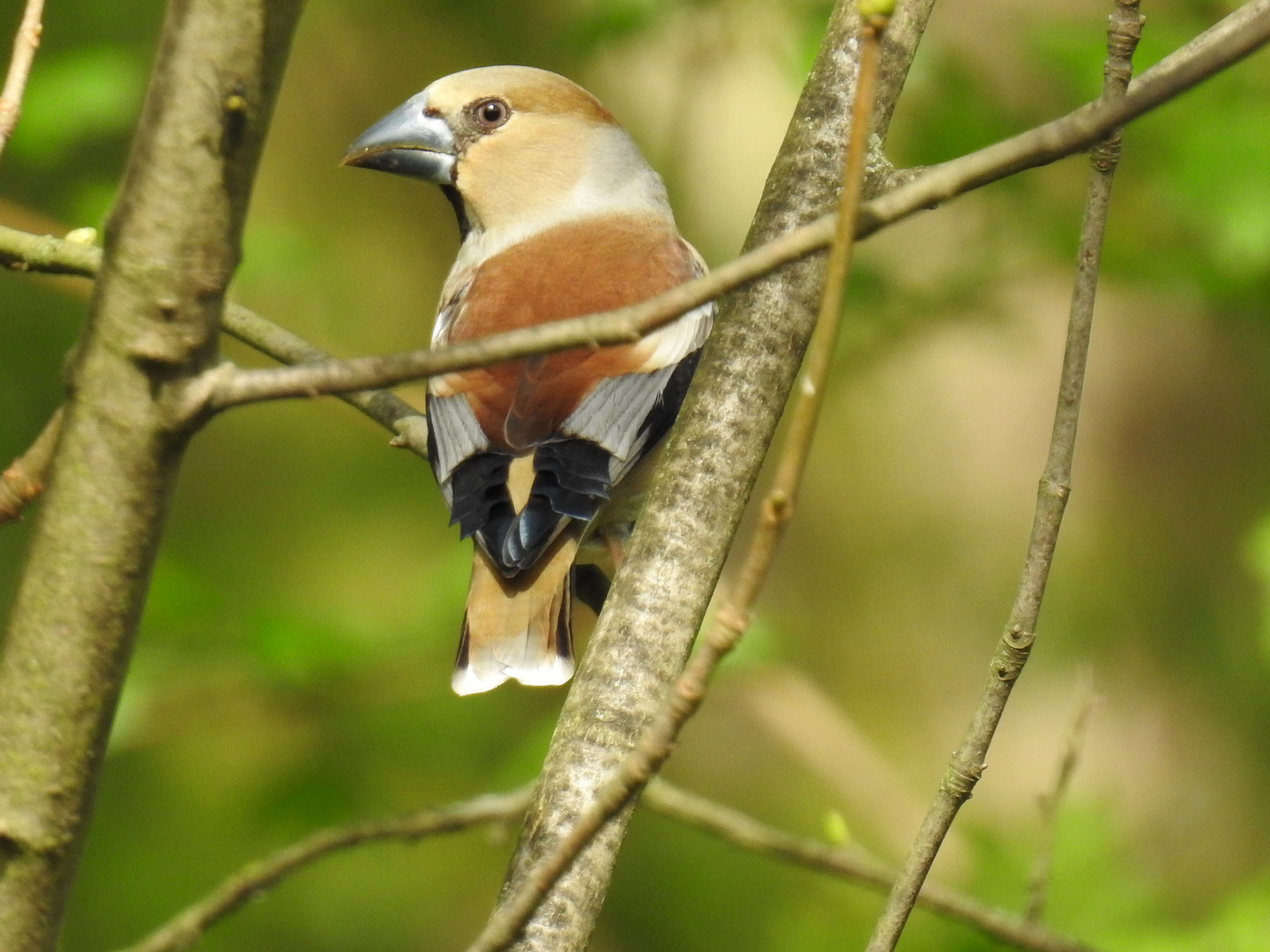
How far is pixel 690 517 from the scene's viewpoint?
187cm

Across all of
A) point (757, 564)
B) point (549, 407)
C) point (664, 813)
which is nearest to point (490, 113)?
point (549, 407)

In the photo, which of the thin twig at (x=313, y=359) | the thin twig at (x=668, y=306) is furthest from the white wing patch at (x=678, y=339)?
the thin twig at (x=668, y=306)

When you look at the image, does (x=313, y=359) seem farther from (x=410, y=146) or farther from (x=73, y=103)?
(x=73, y=103)

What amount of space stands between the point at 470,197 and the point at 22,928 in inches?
111

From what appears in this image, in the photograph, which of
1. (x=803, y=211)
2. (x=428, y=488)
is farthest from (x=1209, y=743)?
(x=803, y=211)

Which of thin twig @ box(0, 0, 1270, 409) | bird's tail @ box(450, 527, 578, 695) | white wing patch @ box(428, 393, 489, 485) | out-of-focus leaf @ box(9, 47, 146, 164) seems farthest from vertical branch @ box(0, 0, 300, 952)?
out-of-focus leaf @ box(9, 47, 146, 164)

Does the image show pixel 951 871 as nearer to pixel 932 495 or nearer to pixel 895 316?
pixel 932 495

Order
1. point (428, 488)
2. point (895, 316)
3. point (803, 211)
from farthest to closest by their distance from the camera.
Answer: point (428, 488) < point (895, 316) < point (803, 211)

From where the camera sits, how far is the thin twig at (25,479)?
1.68m

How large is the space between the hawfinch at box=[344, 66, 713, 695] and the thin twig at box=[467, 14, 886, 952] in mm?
1063

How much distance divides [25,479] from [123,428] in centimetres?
54

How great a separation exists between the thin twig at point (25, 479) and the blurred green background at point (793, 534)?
6.60 feet

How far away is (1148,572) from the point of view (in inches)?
243

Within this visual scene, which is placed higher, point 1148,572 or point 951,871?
point 1148,572
